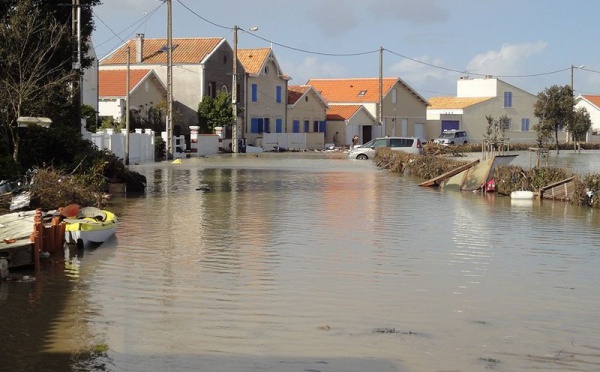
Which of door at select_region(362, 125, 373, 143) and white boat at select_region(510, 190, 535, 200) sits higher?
door at select_region(362, 125, 373, 143)

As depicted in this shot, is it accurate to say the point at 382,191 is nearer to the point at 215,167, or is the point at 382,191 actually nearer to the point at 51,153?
the point at 51,153

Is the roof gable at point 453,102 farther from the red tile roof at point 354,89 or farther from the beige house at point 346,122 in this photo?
the beige house at point 346,122

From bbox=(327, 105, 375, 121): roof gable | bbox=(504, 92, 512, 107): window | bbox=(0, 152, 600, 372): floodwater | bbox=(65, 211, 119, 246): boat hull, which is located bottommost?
bbox=(0, 152, 600, 372): floodwater

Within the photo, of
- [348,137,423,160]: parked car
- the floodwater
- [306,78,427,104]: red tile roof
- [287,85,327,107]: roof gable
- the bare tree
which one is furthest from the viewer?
[306,78,427,104]: red tile roof

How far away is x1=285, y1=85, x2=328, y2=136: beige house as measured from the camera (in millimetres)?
78000

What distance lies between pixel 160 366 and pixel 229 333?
141 cm

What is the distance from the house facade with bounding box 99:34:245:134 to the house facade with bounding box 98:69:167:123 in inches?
139

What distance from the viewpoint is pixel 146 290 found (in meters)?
12.4

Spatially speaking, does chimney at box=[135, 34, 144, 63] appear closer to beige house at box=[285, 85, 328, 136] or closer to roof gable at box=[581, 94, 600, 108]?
beige house at box=[285, 85, 328, 136]

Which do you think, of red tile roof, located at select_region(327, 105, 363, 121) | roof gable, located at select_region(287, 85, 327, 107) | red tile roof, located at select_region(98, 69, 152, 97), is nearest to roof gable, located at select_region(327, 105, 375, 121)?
red tile roof, located at select_region(327, 105, 363, 121)

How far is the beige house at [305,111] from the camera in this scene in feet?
256

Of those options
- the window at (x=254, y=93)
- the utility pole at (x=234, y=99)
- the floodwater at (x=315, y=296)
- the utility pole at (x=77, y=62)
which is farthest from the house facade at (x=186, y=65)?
the floodwater at (x=315, y=296)

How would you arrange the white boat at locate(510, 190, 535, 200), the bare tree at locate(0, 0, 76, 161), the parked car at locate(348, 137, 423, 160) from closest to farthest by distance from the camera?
1. the bare tree at locate(0, 0, 76, 161)
2. the white boat at locate(510, 190, 535, 200)
3. the parked car at locate(348, 137, 423, 160)

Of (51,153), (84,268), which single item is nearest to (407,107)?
(51,153)
